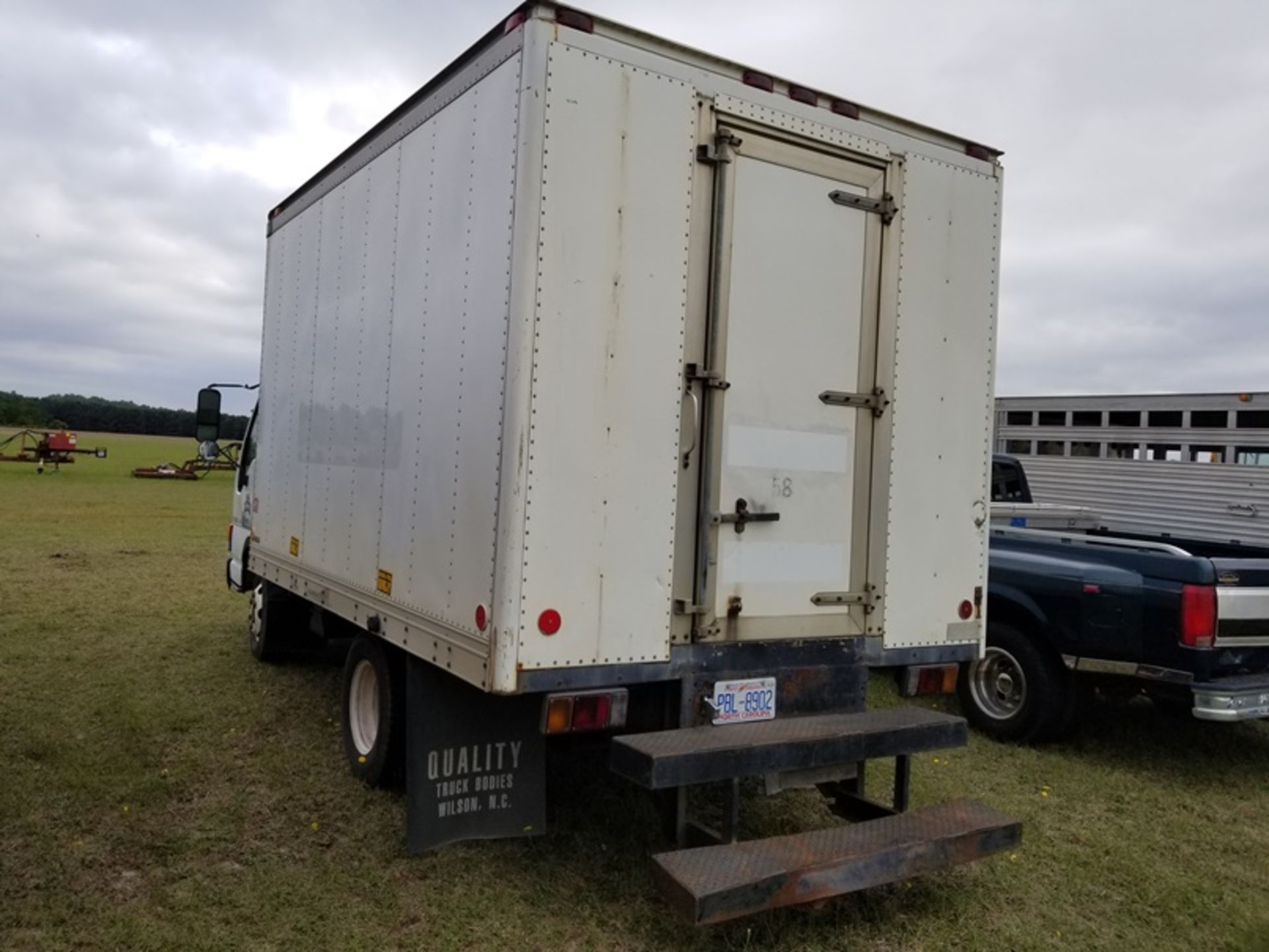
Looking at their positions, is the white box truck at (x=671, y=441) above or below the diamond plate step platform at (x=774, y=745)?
above

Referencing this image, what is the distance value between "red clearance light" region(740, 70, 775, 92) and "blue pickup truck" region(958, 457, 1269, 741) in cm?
340

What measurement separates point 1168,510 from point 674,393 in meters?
6.89

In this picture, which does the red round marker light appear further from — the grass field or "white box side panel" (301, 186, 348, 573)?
"white box side panel" (301, 186, 348, 573)

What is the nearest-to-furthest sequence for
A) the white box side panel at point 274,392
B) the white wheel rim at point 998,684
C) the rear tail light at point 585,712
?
the rear tail light at point 585,712 → the white wheel rim at point 998,684 → the white box side panel at point 274,392

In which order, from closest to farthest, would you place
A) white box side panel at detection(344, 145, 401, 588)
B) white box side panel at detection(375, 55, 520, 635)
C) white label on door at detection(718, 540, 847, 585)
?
1. white box side panel at detection(375, 55, 520, 635)
2. white label on door at detection(718, 540, 847, 585)
3. white box side panel at detection(344, 145, 401, 588)

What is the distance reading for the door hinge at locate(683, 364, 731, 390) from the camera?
384 cm

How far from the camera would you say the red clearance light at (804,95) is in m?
4.12

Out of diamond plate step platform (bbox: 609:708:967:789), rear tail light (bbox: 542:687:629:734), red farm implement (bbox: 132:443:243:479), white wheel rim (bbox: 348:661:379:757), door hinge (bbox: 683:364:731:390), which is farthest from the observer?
red farm implement (bbox: 132:443:243:479)

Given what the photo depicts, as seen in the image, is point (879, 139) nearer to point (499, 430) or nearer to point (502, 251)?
point (502, 251)

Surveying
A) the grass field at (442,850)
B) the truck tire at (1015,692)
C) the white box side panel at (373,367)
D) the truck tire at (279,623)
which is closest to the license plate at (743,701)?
the grass field at (442,850)

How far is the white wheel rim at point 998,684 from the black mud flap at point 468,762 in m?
3.30

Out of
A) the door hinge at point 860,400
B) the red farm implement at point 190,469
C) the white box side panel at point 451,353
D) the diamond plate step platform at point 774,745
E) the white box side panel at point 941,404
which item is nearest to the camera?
the diamond plate step platform at point 774,745

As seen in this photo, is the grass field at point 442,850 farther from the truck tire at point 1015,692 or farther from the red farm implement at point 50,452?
the red farm implement at point 50,452

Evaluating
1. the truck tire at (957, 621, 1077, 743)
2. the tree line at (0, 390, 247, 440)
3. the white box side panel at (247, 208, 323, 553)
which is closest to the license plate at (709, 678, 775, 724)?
the truck tire at (957, 621, 1077, 743)
